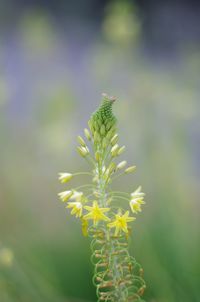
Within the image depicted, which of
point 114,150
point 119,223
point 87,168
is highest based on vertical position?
point 87,168

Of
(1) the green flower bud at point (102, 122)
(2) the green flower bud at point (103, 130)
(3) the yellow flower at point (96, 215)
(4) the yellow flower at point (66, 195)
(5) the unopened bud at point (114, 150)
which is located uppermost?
(1) the green flower bud at point (102, 122)

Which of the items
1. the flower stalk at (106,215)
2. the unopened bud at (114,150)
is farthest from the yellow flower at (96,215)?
the unopened bud at (114,150)

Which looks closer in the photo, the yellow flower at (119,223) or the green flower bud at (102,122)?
the yellow flower at (119,223)

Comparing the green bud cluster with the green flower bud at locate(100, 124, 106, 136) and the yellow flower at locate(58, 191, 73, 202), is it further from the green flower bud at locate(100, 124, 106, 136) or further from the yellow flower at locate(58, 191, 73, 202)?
the yellow flower at locate(58, 191, 73, 202)

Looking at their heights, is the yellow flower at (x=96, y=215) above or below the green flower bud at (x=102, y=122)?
below

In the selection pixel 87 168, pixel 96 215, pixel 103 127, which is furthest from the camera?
pixel 87 168

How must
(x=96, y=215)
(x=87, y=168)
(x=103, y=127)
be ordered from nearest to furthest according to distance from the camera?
(x=96, y=215), (x=103, y=127), (x=87, y=168)

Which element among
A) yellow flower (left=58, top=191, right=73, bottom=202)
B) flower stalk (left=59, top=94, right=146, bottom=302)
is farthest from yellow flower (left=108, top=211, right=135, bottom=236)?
yellow flower (left=58, top=191, right=73, bottom=202)

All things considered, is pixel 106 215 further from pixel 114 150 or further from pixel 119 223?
pixel 114 150

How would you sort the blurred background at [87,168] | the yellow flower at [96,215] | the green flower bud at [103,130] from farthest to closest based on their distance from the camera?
the blurred background at [87,168] → the green flower bud at [103,130] → the yellow flower at [96,215]

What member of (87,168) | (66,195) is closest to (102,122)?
(66,195)

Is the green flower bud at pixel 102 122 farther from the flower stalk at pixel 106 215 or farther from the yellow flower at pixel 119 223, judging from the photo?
Answer: the yellow flower at pixel 119 223
